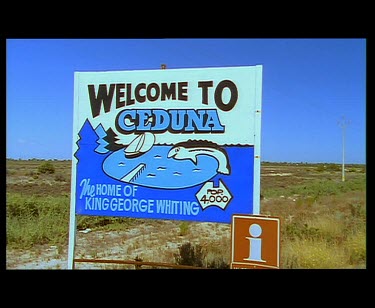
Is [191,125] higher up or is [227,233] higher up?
[191,125]

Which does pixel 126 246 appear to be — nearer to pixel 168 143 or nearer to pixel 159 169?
pixel 159 169

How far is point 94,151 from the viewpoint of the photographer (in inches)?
156

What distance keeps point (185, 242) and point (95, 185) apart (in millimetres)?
1987

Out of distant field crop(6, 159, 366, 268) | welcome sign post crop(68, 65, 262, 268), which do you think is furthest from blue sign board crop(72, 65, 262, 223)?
distant field crop(6, 159, 366, 268)

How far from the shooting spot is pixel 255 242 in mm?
3318

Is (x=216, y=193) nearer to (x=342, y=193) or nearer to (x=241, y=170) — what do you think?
(x=241, y=170)

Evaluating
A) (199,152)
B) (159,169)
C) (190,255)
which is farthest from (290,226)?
(159,169)

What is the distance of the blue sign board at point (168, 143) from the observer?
3582 mm

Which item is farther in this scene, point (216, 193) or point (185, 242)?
point (185, 242)

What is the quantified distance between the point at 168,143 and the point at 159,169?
0.32 m

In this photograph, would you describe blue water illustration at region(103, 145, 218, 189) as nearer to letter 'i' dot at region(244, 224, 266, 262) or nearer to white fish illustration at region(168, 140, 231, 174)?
white fish illustration at region(168, 140, 231, 174)

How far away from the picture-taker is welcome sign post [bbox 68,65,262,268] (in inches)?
141

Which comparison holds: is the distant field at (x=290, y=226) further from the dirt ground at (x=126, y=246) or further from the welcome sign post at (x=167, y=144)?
the welcome sign post at (x=167, y=144)
